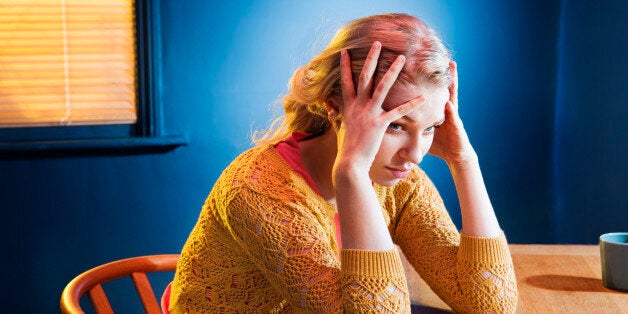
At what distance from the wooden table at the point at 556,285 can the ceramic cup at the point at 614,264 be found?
0.05ft

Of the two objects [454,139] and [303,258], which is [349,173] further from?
[454,139]

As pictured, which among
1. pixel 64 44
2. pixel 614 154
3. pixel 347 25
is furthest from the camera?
pixel 64 44

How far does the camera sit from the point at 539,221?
2826 millimetres

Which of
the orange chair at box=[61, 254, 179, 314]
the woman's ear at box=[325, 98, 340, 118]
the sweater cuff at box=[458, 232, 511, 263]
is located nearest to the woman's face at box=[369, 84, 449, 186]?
the woman's ear at box=[325, 98, 340, 118]

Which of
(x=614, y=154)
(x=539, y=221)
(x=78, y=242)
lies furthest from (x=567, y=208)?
(x=78, y=242)

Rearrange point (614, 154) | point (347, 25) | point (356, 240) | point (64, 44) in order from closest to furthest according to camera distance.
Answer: point (356, 240) < point (347, 25) < point (614, 154) < point (64, 44)

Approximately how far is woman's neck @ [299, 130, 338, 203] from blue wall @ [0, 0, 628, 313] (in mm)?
1334

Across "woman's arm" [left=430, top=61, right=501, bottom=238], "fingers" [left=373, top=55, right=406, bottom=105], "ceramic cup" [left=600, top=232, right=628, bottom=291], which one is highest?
"fingers" [left=373, top=55, right=406, bottom=105]

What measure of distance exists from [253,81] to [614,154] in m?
1.19

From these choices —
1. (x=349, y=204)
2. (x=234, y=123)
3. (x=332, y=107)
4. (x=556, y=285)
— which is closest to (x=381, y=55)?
(x=332, y=107)

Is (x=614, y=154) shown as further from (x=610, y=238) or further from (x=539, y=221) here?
(x=610, y=238)

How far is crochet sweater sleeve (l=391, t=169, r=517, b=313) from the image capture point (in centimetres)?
136

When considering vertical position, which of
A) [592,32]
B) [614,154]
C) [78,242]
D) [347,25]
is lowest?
[78,242]

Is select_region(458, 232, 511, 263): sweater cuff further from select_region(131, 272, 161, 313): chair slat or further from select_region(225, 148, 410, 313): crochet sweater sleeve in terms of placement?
select_region(131, 272, 161, 313): chair slat
